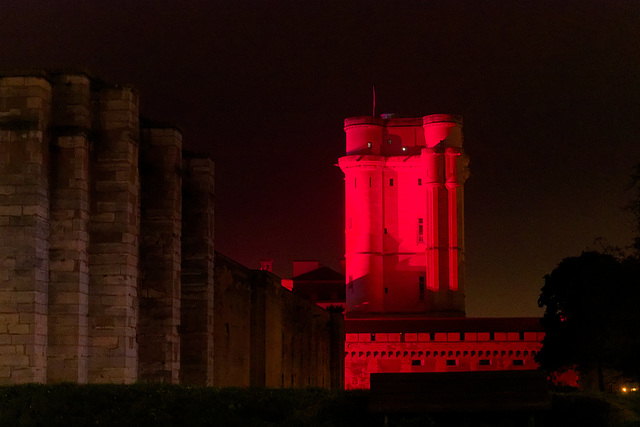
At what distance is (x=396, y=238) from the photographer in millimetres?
93875

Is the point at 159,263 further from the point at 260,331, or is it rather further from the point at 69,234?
the point at 260,331

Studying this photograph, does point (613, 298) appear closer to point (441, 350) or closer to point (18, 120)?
point (18, 120)

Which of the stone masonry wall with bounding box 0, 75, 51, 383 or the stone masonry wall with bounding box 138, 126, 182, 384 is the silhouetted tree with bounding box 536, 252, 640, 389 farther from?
the stone masonry wall with bounding box 0, 75, 51, 383

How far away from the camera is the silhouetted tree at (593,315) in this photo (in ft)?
120

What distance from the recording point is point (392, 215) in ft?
308

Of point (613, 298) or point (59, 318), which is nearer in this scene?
point (59, 318)

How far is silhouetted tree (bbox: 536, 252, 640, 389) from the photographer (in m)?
36.6

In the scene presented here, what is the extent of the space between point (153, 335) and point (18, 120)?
5.41 metres

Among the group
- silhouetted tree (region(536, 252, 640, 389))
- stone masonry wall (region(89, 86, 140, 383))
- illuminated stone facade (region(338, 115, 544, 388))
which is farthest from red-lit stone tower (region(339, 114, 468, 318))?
stone masonry wall (region(89, 86, 140, 383))

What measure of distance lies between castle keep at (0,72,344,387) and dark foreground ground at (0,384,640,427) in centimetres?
290

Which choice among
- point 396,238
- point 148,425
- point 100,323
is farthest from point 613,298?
point 396,238

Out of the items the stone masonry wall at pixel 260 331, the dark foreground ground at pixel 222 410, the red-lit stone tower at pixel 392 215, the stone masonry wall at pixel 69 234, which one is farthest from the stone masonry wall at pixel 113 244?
the red-lit stone tower at pixel 392 215

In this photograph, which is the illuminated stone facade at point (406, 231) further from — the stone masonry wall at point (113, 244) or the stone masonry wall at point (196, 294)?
the stone masonry wall at point (113, 244)

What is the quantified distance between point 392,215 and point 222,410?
77.7 m
